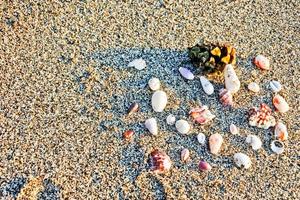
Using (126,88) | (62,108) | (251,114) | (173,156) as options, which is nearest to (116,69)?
(126,88)

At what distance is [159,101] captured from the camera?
2.23 m

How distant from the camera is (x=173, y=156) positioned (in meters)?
2.14

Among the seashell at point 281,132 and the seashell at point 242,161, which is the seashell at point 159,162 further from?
the seashell at point 281,132

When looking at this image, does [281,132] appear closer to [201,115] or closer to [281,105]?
[281,105]

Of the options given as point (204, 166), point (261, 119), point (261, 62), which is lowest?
point (204, 166)

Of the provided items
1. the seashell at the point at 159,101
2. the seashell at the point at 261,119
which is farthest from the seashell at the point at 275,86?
the seashell at the point at 159,101

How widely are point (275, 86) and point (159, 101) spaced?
0.59 meters

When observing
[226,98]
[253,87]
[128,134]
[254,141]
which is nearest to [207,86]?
[226,98]

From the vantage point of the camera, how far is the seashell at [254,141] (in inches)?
86.5

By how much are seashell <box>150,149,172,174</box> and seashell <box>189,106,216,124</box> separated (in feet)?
0.78

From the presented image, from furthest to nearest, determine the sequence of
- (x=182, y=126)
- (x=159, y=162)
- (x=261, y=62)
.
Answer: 1. (x=261, y=62)
2. (x=182, y=126)
3. (x=159, y=162)

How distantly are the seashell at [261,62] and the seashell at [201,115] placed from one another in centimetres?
40

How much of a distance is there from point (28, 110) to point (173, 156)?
0.67m

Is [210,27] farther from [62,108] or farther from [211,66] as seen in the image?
[62,108]
